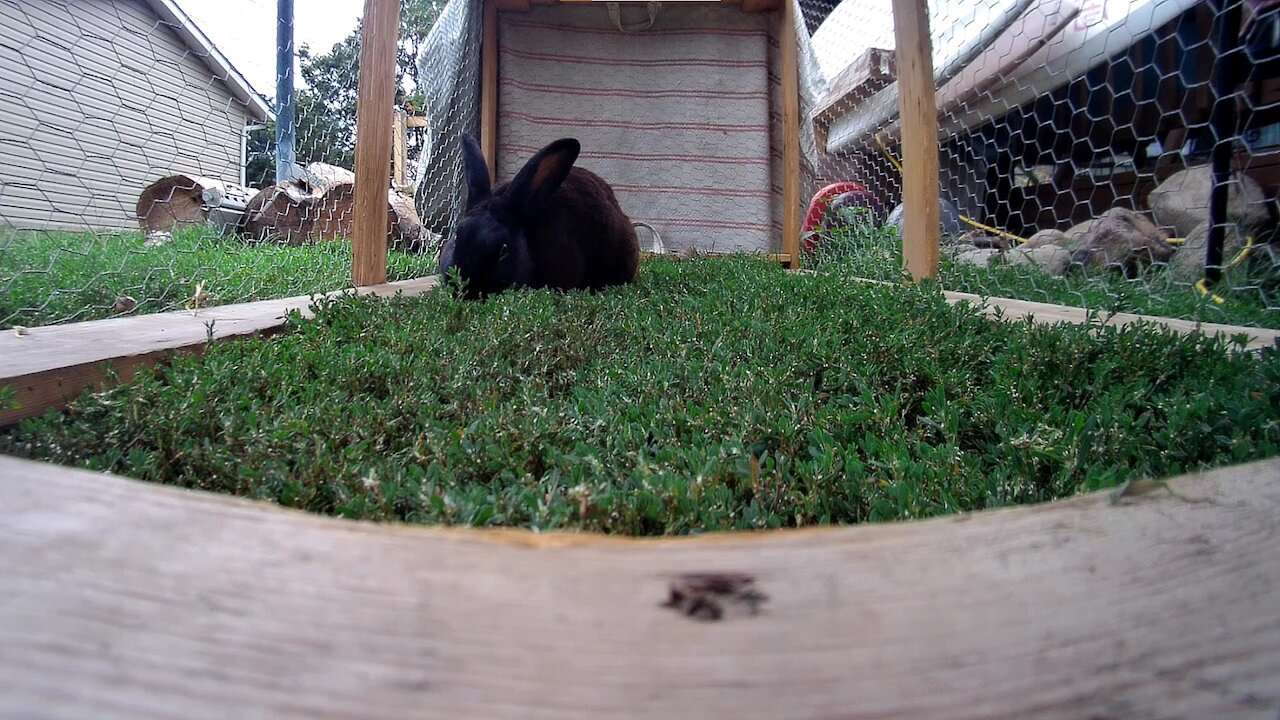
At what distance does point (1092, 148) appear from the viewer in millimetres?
3732

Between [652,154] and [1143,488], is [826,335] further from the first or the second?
[652,154]

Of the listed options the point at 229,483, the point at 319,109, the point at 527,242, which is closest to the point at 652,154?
the point at 319,109

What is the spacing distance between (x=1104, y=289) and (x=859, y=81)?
10.7 feet

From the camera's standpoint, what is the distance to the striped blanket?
4.70 meters

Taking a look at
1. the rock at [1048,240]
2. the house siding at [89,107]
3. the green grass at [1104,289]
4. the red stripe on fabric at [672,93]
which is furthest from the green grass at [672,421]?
the red stripe on fabric at [672,93]

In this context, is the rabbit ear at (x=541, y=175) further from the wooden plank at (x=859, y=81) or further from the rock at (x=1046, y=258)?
the wooden plank at (x=859, y=81)

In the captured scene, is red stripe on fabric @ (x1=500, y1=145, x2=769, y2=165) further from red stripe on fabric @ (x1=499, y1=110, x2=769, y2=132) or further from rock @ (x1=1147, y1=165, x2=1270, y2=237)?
rock @ (x1=1147, y1=165, x2=1270, y2=237)

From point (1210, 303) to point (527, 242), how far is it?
2.26m

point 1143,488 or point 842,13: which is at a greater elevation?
point 842,13

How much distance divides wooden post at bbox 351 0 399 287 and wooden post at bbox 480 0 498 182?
6.17 ft

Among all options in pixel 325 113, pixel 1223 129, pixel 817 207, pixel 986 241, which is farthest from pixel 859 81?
pixel 325 113

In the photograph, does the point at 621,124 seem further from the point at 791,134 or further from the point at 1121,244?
the point at 1121,244

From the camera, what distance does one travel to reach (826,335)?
1642 mm

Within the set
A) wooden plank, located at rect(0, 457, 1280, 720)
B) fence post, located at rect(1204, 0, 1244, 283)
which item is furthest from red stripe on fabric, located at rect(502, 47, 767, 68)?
wooden plank, located at rect(0, 457, 1280, 720)
